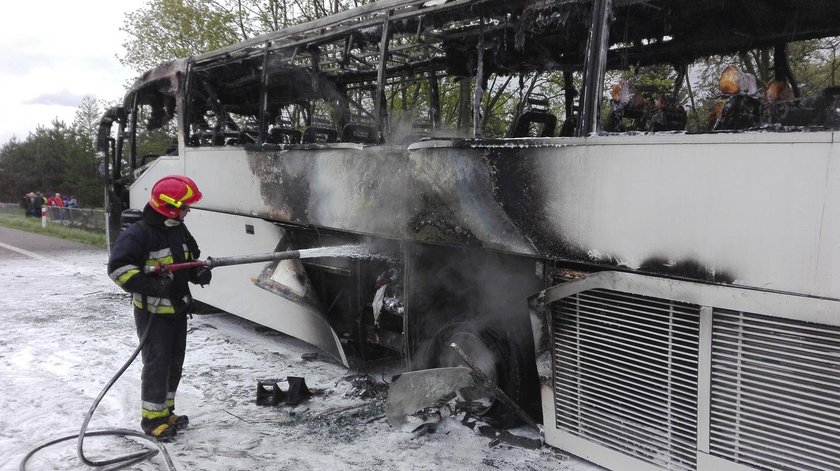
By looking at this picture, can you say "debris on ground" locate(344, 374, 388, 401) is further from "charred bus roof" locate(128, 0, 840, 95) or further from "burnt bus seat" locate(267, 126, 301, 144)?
"charred bus roof" locate(128, 0, 840, 95)

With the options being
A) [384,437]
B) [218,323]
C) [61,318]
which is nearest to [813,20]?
[384,437]

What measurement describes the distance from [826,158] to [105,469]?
3973mm

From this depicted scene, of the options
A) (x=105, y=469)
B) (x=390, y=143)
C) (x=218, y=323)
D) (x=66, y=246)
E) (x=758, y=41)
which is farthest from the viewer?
(x=66, y=246)

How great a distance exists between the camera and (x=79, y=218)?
18.8 m

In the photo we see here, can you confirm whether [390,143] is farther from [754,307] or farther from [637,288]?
[754,307]

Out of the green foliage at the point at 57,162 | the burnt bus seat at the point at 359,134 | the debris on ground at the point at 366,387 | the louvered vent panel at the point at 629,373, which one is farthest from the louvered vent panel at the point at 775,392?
the green foliage at the point at 57,162

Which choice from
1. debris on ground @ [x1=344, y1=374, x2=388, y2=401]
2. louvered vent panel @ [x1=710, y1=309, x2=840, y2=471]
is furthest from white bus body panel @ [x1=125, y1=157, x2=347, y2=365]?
louvered vent panel @ [x1=710, y1=309, x2=840, y2=471]

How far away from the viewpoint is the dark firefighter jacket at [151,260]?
366 centimetres

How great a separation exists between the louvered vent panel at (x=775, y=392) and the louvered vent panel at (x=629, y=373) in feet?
0.43

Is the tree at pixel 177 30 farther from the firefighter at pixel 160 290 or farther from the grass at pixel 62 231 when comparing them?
the firefighter at pixel 160 290

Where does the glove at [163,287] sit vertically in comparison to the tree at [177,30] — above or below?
below

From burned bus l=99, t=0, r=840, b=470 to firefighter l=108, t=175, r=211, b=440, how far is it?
1163mm

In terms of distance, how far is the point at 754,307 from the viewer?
7.95ft

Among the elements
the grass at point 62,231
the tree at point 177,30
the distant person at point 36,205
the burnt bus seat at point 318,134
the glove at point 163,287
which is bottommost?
the grass at point 62,231
